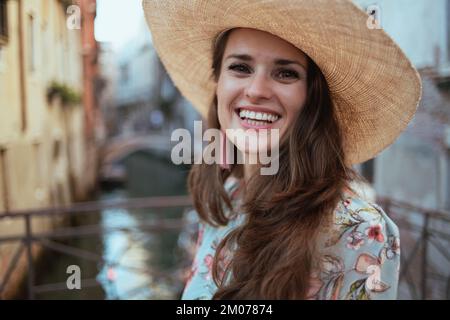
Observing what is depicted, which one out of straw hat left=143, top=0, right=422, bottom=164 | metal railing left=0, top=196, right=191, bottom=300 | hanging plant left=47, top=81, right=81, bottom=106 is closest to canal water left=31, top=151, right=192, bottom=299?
metal railing left=0, top=196, right=191, bottom=300

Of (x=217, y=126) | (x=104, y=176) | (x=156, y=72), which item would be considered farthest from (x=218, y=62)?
(x=156, y=72)

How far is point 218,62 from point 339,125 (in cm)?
29

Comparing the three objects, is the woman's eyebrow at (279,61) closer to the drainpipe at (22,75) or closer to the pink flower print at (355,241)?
the pink flower print at (355,241)

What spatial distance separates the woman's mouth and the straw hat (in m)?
0.13

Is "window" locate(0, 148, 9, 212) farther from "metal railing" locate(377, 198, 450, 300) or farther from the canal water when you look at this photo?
"metal railing" locate(377, 198, 450, 300)

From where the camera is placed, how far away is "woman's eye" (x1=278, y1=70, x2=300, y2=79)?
2.68ft

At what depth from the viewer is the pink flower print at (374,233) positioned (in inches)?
29.6

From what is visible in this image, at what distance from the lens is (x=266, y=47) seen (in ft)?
2.66

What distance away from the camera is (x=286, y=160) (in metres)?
0.84

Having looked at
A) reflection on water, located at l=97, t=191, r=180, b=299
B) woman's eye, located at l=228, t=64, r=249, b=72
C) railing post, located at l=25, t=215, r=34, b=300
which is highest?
woman's eye, located at l=228, t=64, r=249, b=72

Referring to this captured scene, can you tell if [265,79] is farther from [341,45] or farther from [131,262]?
[131,262]

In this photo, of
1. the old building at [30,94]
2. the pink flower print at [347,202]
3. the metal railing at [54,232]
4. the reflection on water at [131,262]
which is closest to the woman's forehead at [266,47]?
the pink flower print at [347,202]

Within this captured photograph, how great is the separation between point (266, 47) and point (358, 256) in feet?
1.31
